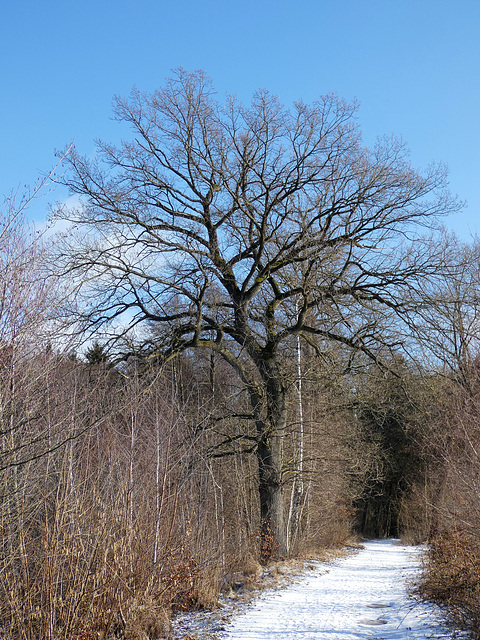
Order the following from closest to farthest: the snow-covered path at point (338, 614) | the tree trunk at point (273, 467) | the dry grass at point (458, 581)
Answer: the dry grass at point (458, 581) < the snow-covered path at point (338, 614) < the tree trunk at point (273, 467)

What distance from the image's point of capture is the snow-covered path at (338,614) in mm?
6469

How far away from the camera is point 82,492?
615cm

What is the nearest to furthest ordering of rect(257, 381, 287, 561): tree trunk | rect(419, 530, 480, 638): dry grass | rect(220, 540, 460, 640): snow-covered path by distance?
rect(419, 530, 480, 638): dry grass
rect(220, 540, 460, 640): snow-covered path
rect(257, 381, 287, 561): tree trunk

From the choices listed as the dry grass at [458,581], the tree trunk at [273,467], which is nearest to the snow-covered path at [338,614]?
the dry grass at [458,581]

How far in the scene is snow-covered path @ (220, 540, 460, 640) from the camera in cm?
647

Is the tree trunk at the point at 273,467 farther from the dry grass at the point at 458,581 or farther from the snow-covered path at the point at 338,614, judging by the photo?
the dry grass at the point at 458,581

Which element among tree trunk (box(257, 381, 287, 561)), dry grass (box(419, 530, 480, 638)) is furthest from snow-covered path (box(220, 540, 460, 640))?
tree trunk (box(257, 381, 287, 561))

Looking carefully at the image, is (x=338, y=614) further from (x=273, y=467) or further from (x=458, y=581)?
(x=273, y=467)

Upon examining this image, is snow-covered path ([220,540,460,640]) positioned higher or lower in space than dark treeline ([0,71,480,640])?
lower

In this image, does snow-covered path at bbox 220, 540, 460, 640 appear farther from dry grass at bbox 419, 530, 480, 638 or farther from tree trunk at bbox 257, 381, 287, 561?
tree trunk at bbox 257, 381, 287, 561

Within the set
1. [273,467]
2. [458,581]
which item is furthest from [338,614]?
[273,467]

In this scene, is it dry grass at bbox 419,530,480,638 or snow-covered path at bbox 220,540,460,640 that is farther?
snow-covered path at bbox 220,540,460,640

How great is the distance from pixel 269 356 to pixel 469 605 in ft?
24.7

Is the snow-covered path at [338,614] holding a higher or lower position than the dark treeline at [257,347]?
lower
